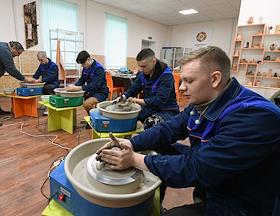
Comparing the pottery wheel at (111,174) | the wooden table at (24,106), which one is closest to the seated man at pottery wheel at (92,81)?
the wooden table at (24,106)

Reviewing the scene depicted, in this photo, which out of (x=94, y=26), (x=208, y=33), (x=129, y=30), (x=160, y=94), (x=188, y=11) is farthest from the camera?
(x=208, y=33)

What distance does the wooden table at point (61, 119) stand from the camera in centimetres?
282

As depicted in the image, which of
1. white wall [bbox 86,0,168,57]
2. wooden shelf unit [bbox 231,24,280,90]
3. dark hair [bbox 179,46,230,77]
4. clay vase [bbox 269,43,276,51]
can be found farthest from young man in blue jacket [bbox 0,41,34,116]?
clay vase [bbox 269,43,276,51]

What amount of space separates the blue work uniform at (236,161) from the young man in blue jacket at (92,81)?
7.37 ft

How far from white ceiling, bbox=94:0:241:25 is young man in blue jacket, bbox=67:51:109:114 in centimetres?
410

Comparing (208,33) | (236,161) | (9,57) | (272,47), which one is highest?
(208,33)

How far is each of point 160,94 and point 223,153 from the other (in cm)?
135

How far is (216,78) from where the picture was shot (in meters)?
0.82

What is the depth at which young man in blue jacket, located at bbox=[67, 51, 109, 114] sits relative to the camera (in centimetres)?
285

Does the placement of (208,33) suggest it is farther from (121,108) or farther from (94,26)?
(121,108)

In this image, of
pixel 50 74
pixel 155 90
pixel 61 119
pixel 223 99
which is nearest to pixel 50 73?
pixel 50 74

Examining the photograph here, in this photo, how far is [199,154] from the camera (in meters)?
0.72

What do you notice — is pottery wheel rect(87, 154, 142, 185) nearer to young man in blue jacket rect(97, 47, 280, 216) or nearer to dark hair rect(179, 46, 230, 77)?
young man in blue jacket rect(97, 47, 280, 216)

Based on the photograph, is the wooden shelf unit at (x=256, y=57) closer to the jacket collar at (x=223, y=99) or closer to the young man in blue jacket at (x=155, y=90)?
the young man in blue jacket at (x=155, y=90)
